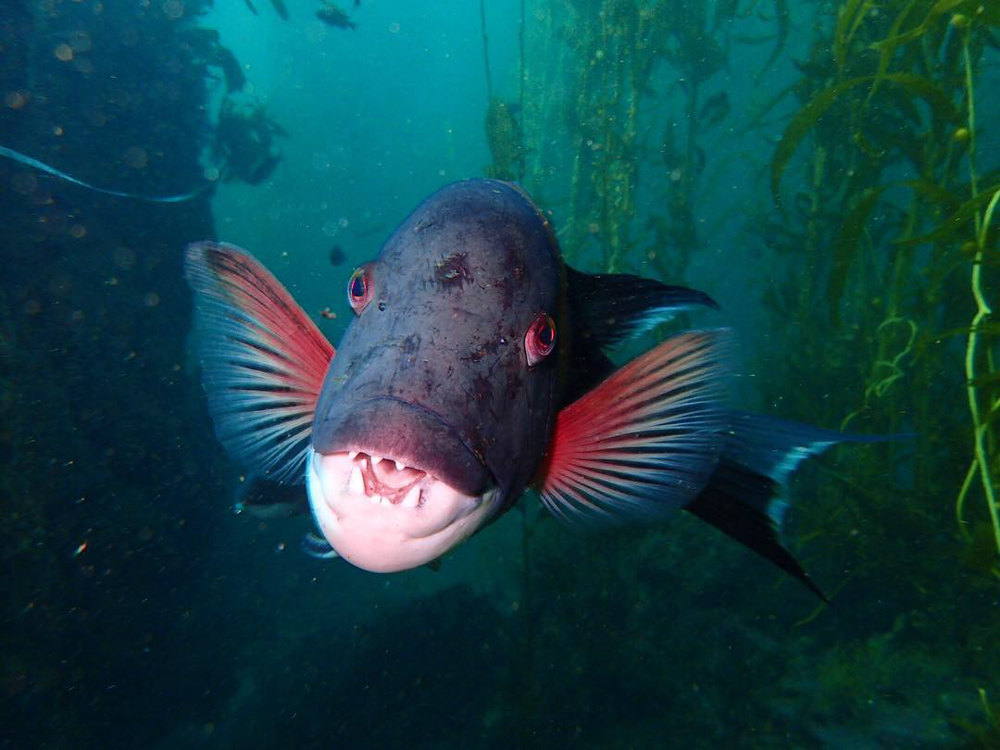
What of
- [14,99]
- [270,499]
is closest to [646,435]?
[270,499]

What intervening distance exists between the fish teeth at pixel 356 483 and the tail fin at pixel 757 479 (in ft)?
4.13

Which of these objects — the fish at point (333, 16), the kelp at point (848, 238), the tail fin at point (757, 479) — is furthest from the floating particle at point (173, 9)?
the tail fin at point (757, 479)

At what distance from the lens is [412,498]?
48.8 inches

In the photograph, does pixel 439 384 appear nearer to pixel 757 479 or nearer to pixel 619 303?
pixel 619 303

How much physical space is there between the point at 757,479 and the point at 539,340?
3.18ft

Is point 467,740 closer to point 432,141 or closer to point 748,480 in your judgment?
point 748,480

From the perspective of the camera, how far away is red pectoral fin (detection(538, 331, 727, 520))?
5.76 feet

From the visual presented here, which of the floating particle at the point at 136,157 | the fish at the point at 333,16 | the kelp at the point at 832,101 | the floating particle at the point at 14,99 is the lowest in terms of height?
the floating particle at the point at 136,157

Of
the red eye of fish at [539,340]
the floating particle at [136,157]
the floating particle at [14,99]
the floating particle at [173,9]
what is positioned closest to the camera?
the red eye of fish at [539,340]

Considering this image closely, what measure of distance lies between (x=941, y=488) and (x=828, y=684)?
2.84 meters

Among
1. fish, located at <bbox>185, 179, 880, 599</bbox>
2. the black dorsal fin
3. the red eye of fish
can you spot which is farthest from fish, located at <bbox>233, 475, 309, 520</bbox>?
the red eye of fish

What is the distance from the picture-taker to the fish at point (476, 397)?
4.15ft

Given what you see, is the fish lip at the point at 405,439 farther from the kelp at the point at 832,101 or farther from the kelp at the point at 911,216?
the kelp at the point at 832,101

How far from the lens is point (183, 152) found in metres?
10.7
